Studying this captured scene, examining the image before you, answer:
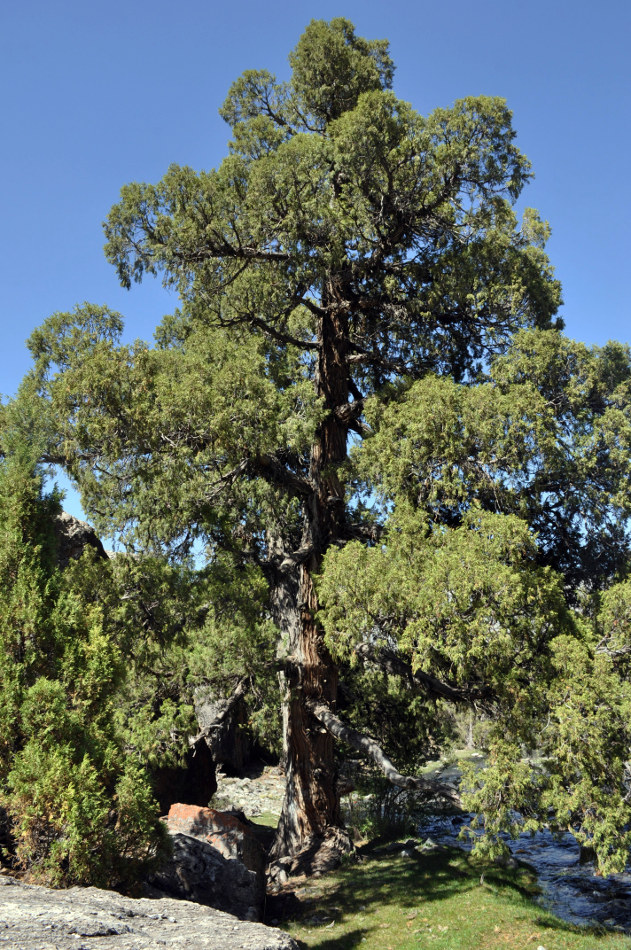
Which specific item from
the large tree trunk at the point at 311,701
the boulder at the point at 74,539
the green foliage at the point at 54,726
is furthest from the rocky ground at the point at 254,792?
the green foliage at the point at 54,726

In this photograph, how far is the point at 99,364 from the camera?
9.29 meters

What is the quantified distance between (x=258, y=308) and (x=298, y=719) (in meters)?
7.65

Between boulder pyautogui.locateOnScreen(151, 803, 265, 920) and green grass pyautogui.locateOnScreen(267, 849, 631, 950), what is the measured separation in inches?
29.8

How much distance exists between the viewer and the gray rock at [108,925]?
13.3ft

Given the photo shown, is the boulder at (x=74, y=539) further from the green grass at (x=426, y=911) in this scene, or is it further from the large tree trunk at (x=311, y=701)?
the green grass at (x=426, y=911)

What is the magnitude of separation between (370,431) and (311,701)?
4.87 meters

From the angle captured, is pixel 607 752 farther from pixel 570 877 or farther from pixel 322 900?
→ pixel 570 877

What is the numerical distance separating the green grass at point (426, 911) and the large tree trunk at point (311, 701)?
3.44 feet

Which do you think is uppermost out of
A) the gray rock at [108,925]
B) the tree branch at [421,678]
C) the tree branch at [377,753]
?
the tree branch at [421,678]

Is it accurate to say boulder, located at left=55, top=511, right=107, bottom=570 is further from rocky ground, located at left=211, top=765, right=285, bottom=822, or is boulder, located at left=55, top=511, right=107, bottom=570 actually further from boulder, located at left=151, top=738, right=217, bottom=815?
rocky ground, located at left=211, top=765, right=285, bottom=822

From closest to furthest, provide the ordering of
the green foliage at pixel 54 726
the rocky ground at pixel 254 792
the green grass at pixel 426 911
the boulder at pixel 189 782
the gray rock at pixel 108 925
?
the gray rock at pixel 108 925
the green foliage at pixel 54 726
the green grass at pixel 426 911
the boulder at pixel 189 782
the rocky ground at pixel 254 792

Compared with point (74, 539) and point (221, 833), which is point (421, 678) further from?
point (74, 539)

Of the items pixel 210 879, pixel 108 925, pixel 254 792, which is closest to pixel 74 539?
pixel 210 879

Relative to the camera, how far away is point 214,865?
8.85m
